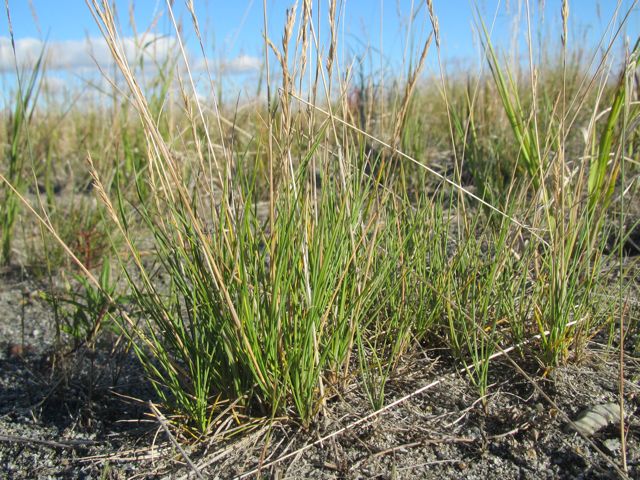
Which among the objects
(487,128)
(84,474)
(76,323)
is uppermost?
(487,128)

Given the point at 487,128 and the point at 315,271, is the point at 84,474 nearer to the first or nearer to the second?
the point at 315,271

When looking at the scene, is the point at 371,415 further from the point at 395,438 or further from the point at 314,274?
the point at 314,274

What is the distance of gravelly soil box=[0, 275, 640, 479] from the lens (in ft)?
3.67

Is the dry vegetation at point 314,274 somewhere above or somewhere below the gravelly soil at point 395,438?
above

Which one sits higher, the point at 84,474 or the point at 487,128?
the point at 487,128

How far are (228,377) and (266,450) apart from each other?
16cm

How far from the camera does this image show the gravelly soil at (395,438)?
3.67 feet

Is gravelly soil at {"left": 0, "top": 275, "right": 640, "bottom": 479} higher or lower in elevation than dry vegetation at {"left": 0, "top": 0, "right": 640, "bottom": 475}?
lower

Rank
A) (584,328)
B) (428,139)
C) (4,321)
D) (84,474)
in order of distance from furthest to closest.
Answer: (428,139) → (4,321) → (584,328) → (84,474)

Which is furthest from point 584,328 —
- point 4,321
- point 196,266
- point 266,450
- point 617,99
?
point 4,321

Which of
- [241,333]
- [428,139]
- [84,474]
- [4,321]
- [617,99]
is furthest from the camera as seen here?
[428,139]

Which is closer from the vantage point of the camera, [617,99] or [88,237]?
[617,99]

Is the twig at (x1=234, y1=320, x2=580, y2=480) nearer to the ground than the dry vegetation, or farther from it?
nearer to the ground

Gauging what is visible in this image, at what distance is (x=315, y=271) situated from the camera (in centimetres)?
114
